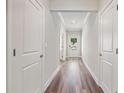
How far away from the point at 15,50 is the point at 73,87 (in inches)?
96.5

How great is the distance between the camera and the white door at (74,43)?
→ 13.8 meters

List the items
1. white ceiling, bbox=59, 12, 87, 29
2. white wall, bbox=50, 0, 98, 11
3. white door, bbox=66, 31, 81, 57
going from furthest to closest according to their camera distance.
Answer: white door, bbox=66, 31, 81, 57 < white ceiling, bbox=59, 12, 87, 29 < white wall, bbox=50, 0, 98, 11

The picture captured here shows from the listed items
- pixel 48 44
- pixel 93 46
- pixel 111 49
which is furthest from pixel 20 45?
pixel 93 46

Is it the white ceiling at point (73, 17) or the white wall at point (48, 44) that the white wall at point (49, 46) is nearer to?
the white wall at point (48, 44)

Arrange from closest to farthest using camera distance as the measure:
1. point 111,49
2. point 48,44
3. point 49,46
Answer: point 111,49
point 48,44
point 49,46

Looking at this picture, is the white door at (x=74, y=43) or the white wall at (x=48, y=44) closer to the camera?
the white wall at (x=48, y=44)

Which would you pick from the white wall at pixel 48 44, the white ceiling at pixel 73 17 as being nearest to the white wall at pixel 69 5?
the white wall at pixel 48 44

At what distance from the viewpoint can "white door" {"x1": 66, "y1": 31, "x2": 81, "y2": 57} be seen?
13758 millimetres

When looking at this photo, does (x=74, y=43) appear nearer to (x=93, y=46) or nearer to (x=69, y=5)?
(x=93, y=46)

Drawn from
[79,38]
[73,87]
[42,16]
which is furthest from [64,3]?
[79,38]

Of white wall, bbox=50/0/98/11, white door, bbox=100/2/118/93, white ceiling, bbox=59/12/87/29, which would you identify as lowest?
white door, bbox=100/2/118/93

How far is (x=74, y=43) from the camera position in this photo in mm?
13805

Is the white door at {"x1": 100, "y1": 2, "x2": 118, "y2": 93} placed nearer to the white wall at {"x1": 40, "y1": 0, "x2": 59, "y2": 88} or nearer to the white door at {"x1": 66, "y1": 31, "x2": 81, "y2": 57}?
the white wall at {"x1": 40, "y1": 0, "x2": 59, "y2": 88}

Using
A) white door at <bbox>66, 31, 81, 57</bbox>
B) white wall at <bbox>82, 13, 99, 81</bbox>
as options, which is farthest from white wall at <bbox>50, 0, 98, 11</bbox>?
white door at <bbox>66, 31, 81, 57</bbox>
